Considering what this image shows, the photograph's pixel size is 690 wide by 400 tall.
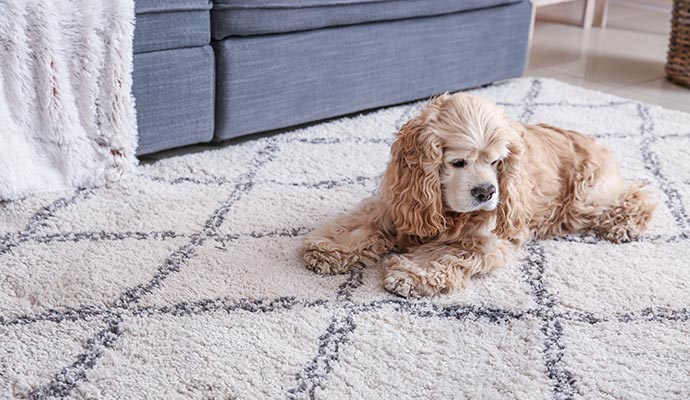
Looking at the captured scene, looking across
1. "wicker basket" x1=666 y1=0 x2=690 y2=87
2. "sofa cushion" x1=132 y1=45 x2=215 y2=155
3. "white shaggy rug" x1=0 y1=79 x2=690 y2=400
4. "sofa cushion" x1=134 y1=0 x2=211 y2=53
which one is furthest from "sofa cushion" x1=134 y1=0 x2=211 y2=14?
"wicker basket" x1=666 y1=0 x2=690 y2=87

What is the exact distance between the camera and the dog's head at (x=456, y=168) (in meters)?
1.71

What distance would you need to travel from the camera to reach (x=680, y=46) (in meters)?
3.64

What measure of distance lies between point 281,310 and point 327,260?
21 cm

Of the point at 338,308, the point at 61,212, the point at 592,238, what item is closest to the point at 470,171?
the point at 338,308

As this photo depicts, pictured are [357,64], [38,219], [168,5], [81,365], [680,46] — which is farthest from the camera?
[680,46]

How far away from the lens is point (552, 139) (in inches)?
81.7

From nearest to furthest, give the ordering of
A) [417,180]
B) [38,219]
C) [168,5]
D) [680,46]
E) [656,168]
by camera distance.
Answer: [417,180]
[38,219]
[168,5]
[656,168]
[680,46]

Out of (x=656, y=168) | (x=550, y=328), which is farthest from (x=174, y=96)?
(x=656, y=168)

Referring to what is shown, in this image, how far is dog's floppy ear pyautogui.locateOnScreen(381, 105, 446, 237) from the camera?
1.73m

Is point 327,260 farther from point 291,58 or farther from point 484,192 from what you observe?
point 291,58

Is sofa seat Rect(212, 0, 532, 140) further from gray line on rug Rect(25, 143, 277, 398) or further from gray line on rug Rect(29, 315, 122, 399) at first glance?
gray line on rug Rect(29, 315, 122, 399)

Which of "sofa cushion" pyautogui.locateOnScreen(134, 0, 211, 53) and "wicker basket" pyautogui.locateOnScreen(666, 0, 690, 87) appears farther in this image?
"wicker basket" pyautogui.locateOnScreen(666, 0, 690, 87)

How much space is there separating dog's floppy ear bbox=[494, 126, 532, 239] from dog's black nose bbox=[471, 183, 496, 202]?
0.09m

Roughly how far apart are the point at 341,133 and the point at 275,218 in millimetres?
757
